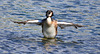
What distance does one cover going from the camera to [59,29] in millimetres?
18391

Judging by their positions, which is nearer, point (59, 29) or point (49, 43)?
point (49, 43)

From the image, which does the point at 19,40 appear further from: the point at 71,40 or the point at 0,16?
the point at 0,16

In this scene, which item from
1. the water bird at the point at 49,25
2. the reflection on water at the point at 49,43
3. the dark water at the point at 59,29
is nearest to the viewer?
the dark water at the point at 59,29

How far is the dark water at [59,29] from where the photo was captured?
14.7 meters

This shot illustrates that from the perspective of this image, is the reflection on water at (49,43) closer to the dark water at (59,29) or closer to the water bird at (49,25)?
the dark water at (59,29)

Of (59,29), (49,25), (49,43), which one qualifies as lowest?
(49,43)

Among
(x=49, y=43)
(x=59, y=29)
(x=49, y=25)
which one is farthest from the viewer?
(x=59, y=29)

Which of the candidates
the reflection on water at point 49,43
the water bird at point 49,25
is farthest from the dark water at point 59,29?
the water bird at point 49,25

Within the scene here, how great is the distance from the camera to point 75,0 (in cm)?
2484

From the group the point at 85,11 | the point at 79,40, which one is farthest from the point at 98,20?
the point at 79,40

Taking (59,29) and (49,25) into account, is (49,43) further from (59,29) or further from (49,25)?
(59,29)

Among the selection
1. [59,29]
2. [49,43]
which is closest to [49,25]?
[49,43]

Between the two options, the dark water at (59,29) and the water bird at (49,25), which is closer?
the dark water at (59,29)

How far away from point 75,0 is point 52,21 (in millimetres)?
8855
